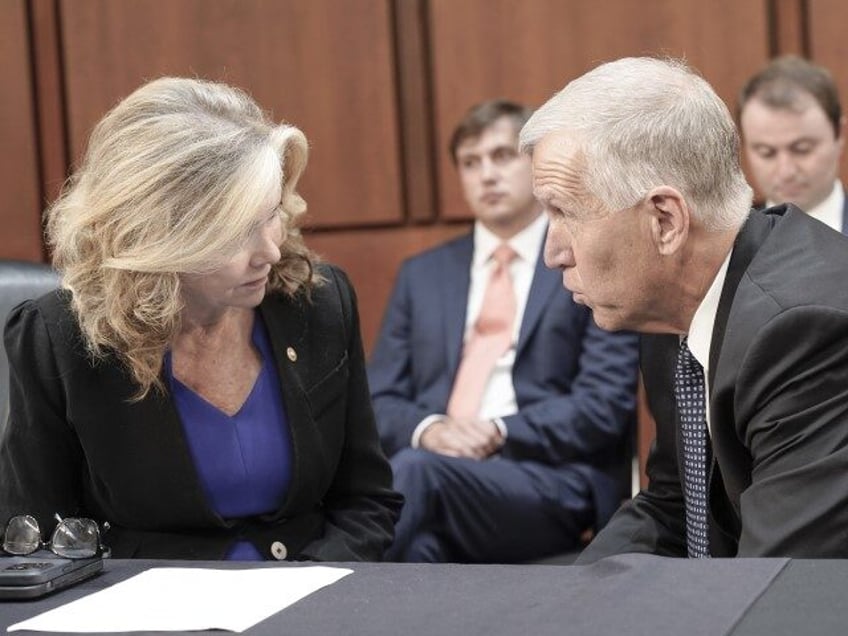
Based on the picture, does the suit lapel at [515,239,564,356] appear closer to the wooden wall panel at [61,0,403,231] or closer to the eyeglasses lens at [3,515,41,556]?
the wooden wall panel at [61,0,403,231]

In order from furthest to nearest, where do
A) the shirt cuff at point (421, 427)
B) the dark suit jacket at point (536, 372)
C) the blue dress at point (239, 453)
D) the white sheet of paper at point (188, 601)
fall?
the shirt cuff at point (421, 427) < the dark suit jacket at point (536, 372) < the blue dress at point (239, 453) < the white sheet of paper at point (188, 601)

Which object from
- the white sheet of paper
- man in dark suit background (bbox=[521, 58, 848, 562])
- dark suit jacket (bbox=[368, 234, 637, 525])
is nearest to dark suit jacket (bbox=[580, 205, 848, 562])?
man in dark suit background (bbox=[521, 58, 848, 562])

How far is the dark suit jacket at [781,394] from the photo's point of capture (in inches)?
63.8

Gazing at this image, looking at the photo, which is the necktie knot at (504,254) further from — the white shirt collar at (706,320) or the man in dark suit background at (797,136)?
the white shirt collar at (706,320)

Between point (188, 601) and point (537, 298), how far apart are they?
2200 mm

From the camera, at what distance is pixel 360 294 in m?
4.70

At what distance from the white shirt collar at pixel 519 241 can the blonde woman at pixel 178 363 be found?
1.49 m

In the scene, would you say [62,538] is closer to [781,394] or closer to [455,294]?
[781,394]

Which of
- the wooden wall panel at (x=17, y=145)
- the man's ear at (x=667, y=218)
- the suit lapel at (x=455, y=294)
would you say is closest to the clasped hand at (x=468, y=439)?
the suit lapel at (x=455, y=294)

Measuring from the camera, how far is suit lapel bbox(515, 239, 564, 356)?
11.7 feet

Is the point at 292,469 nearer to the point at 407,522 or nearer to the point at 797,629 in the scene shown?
the point at 407,522

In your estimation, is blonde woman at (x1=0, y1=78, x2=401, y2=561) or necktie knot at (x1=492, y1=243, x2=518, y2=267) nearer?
blonde woman at (x1=0, y1=78, x2=401, y2=561)

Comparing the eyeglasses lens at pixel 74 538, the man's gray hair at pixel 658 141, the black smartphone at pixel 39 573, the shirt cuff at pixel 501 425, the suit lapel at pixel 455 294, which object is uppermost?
the man's gray hair at pixel 658 141

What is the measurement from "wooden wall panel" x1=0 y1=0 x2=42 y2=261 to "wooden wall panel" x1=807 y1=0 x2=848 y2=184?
2.64m
